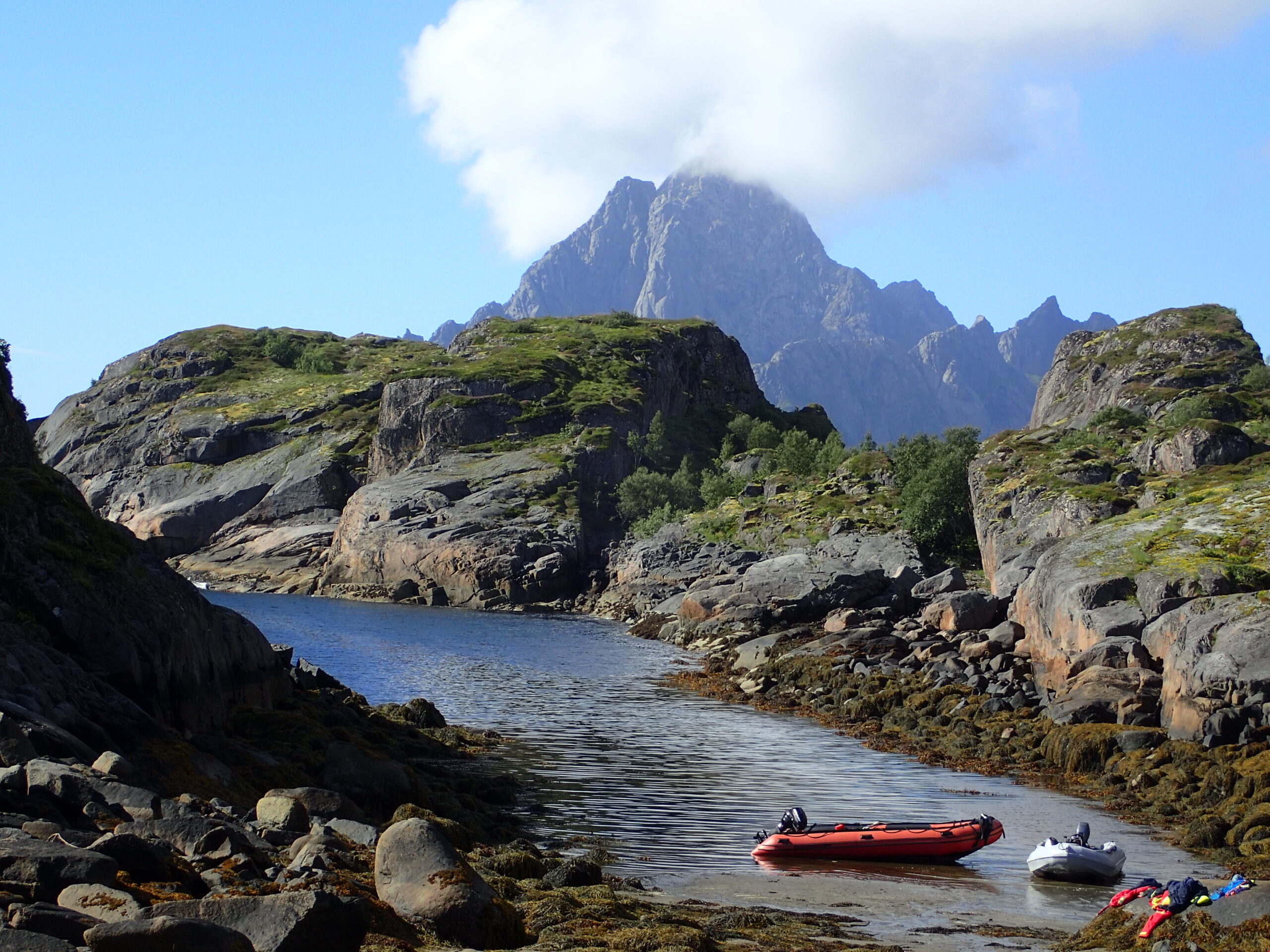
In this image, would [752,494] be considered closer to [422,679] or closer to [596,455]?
[596,455]

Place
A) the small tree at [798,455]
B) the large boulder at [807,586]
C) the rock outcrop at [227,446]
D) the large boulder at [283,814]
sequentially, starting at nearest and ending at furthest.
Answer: the large boulder at [283,814]
the large boulder at [807,586]
the small tree at [798,455]
the rock outcrop at [227,446]

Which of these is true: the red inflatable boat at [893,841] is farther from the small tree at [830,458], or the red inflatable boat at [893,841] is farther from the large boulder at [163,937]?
the small tree at [830,458]

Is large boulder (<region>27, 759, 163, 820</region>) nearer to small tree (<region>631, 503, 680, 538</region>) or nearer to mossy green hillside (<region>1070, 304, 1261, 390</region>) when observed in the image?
small tree (<region>631, 503, 680, 538</region>)

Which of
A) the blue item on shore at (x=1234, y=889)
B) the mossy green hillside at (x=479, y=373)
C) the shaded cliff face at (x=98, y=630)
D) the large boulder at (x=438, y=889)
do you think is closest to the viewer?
the large boulder at (x=438, y=889)

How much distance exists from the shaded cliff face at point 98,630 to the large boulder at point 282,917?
1164 centimetres

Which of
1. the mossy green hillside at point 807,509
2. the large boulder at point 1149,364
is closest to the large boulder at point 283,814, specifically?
the mossy green hillside at point 807,509

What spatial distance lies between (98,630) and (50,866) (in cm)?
1602

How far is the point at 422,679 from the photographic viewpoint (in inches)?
2260

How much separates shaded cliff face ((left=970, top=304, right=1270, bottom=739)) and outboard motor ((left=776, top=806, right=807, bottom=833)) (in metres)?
14.3

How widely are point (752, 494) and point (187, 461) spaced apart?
78459 mm

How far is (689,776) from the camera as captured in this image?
35875mm

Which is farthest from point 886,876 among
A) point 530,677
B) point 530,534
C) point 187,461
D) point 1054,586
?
point 187,461

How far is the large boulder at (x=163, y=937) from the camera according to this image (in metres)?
11.7

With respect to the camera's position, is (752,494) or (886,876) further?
(752,494)
